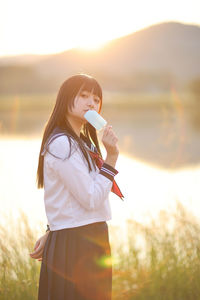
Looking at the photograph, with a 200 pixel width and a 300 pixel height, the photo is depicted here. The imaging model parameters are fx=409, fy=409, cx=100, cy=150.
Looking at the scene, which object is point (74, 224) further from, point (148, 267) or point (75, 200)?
point (148, 267)

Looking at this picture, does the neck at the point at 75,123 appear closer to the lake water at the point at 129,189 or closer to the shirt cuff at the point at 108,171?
the shirt cuff at the point at 108,171

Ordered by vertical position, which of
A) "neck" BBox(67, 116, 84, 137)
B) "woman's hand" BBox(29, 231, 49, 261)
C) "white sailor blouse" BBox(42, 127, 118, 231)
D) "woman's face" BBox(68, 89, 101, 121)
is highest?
"woman's face" BBox(68, 89, 101, 121)

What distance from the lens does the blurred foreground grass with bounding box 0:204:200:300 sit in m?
2.25

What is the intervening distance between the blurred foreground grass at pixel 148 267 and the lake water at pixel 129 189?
22.4 inches

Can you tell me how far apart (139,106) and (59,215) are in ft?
119

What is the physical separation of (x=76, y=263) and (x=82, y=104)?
1.86 feet

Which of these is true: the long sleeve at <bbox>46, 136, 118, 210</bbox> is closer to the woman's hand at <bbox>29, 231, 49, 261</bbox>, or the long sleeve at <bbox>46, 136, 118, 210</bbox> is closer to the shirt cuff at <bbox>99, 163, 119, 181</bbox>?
the shirt cuff at <bbox>99, 163, 119, 181</bbox>

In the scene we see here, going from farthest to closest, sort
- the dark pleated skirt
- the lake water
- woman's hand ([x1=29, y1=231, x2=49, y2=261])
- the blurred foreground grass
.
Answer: the lake water < the blurred foreground grass < woman's hand ([x1=29, y1=231, x2=49, y2=261]) < the dark pleated skirt

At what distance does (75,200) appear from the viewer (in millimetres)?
1387

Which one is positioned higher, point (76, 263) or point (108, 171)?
point (108, 171)

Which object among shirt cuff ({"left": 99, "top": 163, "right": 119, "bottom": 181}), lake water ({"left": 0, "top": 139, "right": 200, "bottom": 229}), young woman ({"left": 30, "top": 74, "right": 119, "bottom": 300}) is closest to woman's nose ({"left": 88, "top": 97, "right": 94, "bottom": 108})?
young woman ({"left": 30, "top": 74, "right": 119, "bottom": 300})

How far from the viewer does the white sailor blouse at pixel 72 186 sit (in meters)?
1.32

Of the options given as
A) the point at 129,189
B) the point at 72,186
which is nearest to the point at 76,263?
A: the point at 72,186

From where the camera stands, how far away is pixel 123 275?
244cm
